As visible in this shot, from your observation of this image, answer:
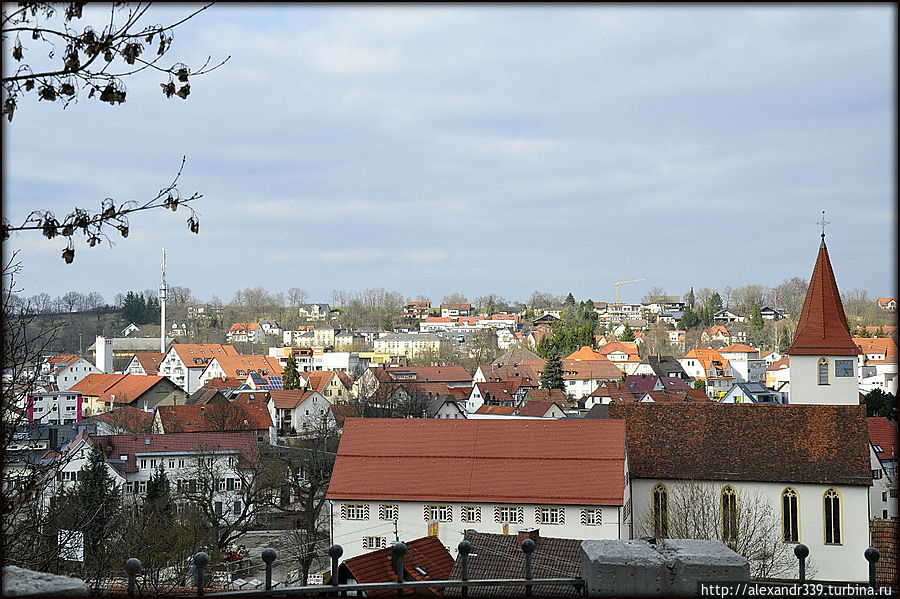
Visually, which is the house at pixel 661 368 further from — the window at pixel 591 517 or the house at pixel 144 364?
the window at pixel 591 517

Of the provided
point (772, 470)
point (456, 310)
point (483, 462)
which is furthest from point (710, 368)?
point (456, 310)

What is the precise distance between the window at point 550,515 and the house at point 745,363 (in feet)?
228

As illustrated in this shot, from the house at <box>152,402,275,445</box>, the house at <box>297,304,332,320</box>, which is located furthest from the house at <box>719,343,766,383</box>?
the house at <box>297,304,332,320</box>

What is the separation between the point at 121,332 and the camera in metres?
107

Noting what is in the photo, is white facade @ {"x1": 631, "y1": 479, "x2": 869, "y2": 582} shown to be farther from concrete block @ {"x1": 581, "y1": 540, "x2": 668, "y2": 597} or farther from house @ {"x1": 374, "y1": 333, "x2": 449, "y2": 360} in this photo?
house @ {"x1": 374, "y1": 333, "x2": 449, "y2": 360}

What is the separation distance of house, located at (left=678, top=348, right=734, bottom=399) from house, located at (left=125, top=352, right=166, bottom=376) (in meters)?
54.1

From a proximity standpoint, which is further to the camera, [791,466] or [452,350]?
[452,350]

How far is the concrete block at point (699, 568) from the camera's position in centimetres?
411

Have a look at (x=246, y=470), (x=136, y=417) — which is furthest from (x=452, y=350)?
(x=246, y=470)

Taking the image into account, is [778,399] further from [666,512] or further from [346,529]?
[346,529]

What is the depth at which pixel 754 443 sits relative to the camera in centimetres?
2392

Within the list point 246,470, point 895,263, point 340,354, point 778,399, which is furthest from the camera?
point 340,354

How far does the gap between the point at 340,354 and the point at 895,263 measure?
10316 centimetres

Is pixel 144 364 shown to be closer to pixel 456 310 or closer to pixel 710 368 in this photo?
pixel 710 368
